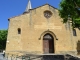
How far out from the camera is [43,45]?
904 inches

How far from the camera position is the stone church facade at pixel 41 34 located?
70.2 feet

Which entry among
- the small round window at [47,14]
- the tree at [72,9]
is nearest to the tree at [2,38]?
the small round window at [47,14]

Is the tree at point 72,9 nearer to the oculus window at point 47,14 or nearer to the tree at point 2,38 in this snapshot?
the oculus window at point 47,14

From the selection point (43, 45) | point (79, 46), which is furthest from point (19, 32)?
point (79, 46)

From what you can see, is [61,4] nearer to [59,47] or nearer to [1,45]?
[59,47]

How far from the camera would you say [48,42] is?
23.4 metres

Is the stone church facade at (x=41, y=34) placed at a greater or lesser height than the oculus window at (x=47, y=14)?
lesser

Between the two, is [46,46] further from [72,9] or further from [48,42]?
[72,9]

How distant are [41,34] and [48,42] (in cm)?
204

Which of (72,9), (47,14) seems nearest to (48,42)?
(47,14)

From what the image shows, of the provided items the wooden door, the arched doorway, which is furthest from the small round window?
the wooden door

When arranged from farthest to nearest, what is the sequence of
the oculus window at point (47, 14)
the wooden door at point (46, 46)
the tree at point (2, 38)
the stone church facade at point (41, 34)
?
the tree at point (2, 38) < the oculus window at point (47, 14) < the wooden door at point (46, 46) < the stone church facade at point (41, 34)

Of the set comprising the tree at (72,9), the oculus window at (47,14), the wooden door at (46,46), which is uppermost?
the oculus window at (47,14)

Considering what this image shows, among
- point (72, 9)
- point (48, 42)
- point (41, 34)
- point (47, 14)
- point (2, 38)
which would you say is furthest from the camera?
point (2, 38)
